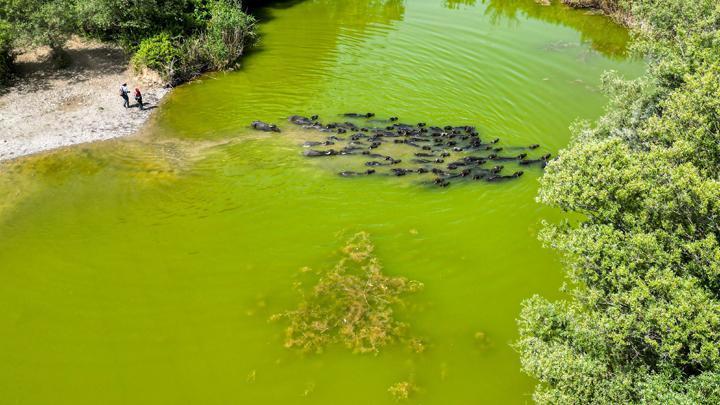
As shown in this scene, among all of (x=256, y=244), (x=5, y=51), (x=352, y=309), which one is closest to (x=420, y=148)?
(x=256, y=244)

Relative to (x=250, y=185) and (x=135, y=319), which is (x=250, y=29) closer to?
(x=250, y=185)

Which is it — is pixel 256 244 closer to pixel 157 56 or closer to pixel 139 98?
pixel 139 98

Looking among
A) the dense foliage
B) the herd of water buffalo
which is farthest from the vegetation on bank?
the dense foliage

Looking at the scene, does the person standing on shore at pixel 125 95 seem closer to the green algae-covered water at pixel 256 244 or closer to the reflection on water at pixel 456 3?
the green algae-covered water at pixel 256 244

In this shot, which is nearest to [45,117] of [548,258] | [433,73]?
[433,73]

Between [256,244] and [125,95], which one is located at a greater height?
[125,95]

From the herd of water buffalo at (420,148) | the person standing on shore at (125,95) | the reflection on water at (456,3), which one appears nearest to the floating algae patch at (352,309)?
the herd of water buffalo at (420,148)

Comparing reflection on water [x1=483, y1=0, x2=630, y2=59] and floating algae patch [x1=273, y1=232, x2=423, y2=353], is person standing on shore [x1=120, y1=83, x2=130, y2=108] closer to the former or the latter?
floating algae patch [x1=273, y1=232, x2=423, y2=353]
